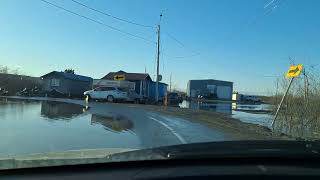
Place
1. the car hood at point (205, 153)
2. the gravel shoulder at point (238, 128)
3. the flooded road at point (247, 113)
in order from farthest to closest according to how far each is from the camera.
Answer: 1. the flooded road at point (247, 113)
2. the gravel shoulder at point (238, 128)
3. the car hood at point (205, 153)

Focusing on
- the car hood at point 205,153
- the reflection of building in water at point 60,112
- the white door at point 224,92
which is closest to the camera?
the car hood at point 205,153

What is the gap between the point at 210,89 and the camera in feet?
404

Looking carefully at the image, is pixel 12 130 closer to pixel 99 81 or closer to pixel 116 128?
pixel 116 128

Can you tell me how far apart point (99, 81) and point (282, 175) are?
61.5 m

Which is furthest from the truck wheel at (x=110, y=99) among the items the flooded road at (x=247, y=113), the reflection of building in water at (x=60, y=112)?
the reflection of building in water at (x=60, y=112)

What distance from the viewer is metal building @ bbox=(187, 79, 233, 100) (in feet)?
396

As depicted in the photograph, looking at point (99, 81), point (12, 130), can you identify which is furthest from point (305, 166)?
point (99, 81)

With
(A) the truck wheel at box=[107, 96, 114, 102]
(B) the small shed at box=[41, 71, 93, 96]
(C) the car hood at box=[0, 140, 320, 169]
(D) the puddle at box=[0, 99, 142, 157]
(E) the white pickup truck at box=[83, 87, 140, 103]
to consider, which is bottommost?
(D) the puddle at box=[0, 99, 142, 157]

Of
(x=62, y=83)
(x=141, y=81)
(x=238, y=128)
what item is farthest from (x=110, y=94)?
(x=238, y=128)

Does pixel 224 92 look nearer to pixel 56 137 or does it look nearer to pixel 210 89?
pixel 210 89

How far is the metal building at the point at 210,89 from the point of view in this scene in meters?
121

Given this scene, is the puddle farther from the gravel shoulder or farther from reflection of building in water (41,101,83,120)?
the gravel shoulder

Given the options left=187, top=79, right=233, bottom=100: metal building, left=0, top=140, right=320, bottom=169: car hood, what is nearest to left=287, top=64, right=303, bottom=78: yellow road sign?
left=0, top=140, right=320, bottom=169: car hood

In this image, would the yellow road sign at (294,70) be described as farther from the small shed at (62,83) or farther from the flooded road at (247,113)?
the small shed at (62,83)
